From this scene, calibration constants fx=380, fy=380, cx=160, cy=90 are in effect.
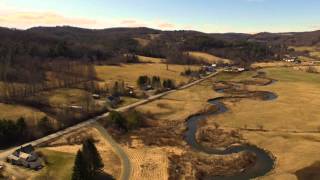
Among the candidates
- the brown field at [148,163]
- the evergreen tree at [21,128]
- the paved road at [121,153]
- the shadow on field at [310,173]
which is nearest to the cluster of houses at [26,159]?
the evergreen tree at [21,128]

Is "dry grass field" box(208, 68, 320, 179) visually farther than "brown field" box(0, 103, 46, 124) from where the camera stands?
No

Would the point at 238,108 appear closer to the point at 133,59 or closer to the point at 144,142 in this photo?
the point at 144,142

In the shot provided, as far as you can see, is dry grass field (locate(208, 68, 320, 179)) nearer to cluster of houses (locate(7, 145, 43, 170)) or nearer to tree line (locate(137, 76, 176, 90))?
tree line (locate(137, 76, 176, 90))

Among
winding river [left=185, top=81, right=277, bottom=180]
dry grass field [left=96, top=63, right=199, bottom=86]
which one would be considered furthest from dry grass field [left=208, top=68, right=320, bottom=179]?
dry grass field [left=96, top=63, right=199, bottom=86]

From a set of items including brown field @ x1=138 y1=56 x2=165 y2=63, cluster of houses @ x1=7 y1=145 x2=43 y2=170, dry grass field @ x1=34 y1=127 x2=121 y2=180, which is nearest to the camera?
dry grass field @ x1=34 y1=127 x2=121 y2=180

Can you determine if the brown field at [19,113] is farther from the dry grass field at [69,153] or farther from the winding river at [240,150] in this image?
the winding river at [240,150]

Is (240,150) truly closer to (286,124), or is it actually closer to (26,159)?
(286,124)

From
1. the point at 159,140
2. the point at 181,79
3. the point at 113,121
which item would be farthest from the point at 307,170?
the point at 181,79
